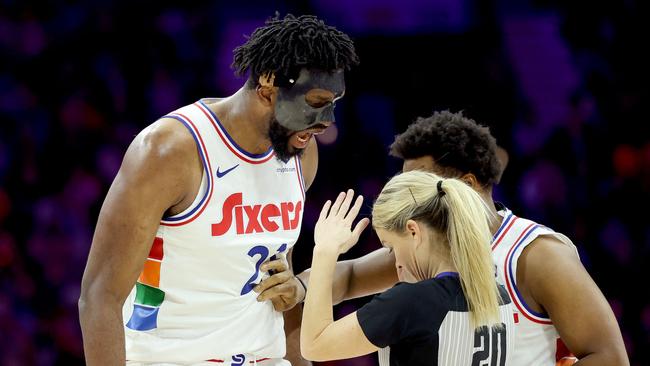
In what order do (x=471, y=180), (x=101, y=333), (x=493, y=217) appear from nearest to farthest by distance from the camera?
1. (x=101, y=333)
2. (x=493, y=217)
3. (x=471, y=180)

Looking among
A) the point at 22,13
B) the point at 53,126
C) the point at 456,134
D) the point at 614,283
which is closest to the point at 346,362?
the point at 614,283

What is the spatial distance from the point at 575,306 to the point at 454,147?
81cm

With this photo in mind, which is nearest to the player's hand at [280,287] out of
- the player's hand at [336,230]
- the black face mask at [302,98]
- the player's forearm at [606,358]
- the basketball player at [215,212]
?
the basketball player at [215,212]

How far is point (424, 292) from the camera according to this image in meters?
2.35

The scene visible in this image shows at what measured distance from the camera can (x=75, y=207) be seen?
5.77 metres

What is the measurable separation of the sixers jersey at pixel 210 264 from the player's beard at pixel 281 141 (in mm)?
60

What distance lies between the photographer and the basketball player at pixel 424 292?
2.34 meters

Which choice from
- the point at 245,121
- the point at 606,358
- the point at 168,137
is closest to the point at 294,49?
the point at 245,121

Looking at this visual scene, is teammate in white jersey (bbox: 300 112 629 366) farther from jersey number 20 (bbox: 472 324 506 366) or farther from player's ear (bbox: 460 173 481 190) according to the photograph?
jersey number 20 (bbox: 472 324 506 366)

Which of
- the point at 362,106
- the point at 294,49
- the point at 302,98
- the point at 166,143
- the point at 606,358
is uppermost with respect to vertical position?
the point at 294,49

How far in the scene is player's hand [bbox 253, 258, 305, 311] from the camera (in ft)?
9.29

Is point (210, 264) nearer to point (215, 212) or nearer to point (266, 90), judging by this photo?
point (215, 212)

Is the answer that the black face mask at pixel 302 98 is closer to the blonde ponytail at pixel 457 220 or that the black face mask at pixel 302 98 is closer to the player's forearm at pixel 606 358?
the blonde ponytail at pixel 457 220

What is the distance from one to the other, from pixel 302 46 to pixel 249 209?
21.1 inches
